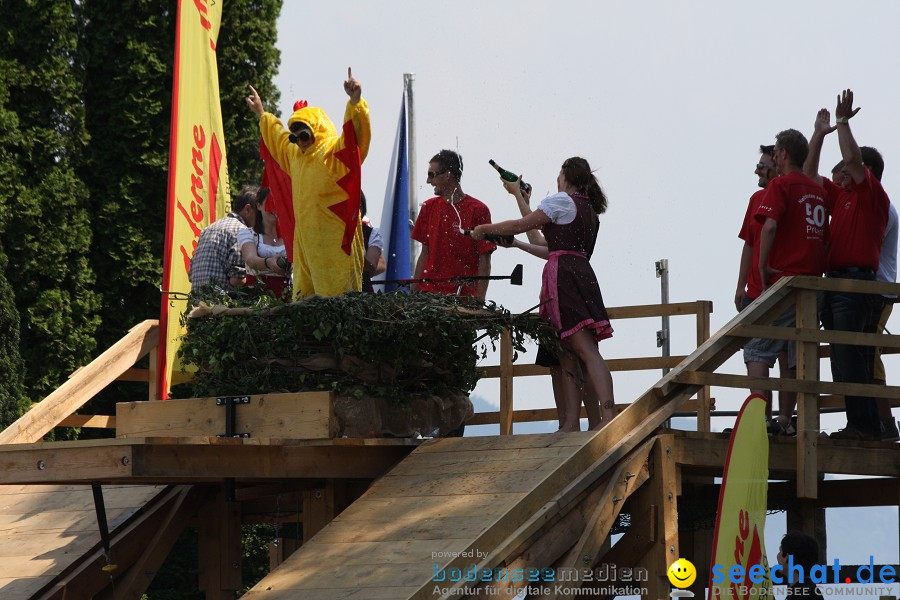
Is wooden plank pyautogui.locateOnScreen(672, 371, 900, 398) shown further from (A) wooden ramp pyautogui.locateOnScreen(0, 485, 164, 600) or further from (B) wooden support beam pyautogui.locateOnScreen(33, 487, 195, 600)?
(A) wooden ramp pyautogui.locateOnScreen(0, 485, 164, 600)

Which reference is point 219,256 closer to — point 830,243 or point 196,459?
point 196,459

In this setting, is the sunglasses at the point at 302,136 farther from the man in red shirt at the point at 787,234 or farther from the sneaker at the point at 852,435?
the sneaker at the point at 852,435

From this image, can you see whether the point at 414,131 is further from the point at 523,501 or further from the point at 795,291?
the point at 523,501

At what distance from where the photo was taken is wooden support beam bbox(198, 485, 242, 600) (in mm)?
9141

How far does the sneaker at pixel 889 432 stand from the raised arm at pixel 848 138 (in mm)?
1416

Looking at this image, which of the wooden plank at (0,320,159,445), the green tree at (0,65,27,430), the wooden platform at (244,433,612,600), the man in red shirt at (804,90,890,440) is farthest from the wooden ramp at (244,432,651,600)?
the green tree at (0,65,27,430)

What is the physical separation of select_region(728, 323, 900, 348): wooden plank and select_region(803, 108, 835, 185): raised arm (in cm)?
100

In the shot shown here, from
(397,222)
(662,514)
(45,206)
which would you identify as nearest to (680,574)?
(662,514)

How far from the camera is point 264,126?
8961 millimetres

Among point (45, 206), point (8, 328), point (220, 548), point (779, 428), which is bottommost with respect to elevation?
point (220, 548)

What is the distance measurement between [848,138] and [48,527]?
514 cm

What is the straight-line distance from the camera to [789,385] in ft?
24.8

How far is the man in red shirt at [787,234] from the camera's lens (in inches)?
317

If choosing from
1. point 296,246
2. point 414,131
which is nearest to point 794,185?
point 296,246
